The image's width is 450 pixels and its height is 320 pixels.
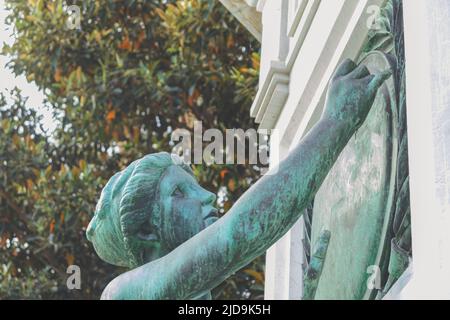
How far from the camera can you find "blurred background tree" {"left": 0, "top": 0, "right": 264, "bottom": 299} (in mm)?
11047

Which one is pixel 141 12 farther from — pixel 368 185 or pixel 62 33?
pixel 368 185

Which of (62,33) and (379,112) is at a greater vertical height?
(62,33)

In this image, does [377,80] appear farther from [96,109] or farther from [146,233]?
[96,109]

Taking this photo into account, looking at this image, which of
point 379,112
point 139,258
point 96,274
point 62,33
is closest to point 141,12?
point 62,33

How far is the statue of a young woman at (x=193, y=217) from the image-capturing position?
2.46m

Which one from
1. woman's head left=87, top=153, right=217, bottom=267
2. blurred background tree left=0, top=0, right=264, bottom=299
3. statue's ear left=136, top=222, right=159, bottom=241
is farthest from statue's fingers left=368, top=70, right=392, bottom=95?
blurred background tree left=0, top=0, right=264, bottom=299

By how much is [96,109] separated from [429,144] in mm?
8949

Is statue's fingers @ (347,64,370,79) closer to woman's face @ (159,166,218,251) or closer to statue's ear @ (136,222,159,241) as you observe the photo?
woman's face @ (159,166,218,251)

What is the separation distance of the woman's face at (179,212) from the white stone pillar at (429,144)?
1.85 feet

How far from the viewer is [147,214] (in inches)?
104

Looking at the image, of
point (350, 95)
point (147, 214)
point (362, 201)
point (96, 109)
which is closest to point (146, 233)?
point (147, 214)

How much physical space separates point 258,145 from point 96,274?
2.26m

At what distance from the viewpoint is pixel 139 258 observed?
2.67 meters
